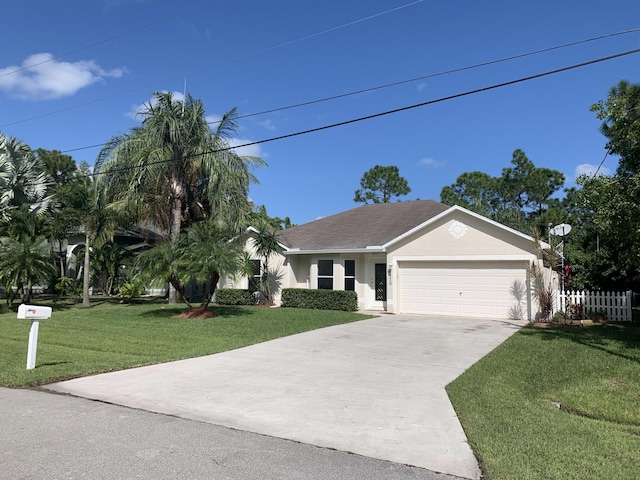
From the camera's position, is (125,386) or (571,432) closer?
(571,432)

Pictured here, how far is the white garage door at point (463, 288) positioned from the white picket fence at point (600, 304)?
1345 mm

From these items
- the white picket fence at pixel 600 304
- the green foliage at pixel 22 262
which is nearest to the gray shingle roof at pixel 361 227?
the white picket fence at pixel 600 304

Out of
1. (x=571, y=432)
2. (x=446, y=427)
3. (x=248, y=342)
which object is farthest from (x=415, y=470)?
(x=248, y=342)

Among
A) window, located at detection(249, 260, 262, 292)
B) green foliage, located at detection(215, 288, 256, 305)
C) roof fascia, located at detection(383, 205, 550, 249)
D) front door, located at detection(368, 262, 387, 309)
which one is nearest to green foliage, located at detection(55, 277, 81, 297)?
green foliage, located at detection(215, 288, 256, 305)

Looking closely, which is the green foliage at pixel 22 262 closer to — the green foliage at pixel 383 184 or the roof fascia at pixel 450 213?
the roof fascia at pixel 450 213

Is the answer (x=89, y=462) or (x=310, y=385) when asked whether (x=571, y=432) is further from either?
(x=89, y=462)

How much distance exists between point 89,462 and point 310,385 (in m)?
3.62

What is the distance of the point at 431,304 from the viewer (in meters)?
18.0

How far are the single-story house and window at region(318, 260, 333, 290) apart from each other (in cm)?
5

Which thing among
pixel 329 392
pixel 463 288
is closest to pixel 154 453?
pixel 329 392

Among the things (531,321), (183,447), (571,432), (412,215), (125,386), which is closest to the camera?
(183,447)

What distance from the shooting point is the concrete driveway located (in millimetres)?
4688

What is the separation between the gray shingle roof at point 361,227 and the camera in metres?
20.6

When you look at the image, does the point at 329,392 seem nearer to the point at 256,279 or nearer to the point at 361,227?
the point at 256,279
